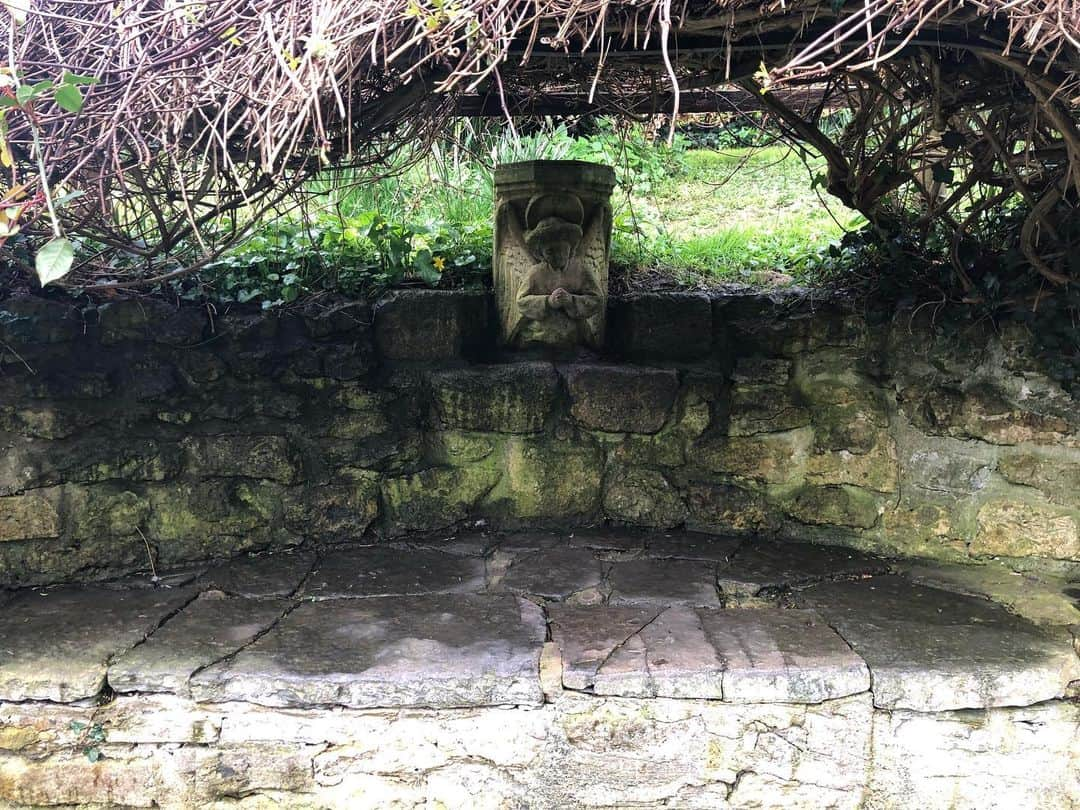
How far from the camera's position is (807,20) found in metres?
1.56

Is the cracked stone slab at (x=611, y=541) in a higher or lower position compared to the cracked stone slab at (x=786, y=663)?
higher

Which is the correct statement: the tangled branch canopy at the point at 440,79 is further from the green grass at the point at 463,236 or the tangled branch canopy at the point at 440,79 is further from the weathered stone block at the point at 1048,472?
the weathered stone block at the point at 1048,472

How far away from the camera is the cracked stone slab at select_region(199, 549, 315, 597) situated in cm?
238

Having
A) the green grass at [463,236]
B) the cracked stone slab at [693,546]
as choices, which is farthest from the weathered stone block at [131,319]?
the cracked stone slab at [693,546]

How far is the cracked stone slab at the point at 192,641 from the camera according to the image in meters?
1.87

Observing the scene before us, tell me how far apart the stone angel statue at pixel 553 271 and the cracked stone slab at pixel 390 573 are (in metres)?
0.77

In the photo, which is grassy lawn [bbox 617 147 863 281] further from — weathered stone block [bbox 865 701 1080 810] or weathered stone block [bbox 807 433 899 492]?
weathered stone block [bbox 865 701 1080 810]

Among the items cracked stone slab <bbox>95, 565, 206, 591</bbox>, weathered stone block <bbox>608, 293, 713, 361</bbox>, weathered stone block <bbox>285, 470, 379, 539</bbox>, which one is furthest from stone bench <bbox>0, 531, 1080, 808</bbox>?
weathered stone block <bbox>608, 293, 713, 361</bbox>

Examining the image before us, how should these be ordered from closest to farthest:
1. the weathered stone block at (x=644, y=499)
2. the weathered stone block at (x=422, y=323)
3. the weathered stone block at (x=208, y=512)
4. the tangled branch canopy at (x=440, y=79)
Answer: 1. the tangled branch canopy at (x=440, y=79)
2. the weathered stone block at (x=208, y=512)
3. the weathered stone block at (x=422, y=323)
4. the weathered stone block at (x=644, y=499)

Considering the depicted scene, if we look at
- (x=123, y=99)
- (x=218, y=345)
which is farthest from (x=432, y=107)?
(x=218, y=345)

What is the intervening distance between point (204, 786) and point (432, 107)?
173cm

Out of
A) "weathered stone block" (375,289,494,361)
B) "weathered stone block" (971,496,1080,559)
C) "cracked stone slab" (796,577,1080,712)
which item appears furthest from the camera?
"weathered stone block" (375,289,494,361)

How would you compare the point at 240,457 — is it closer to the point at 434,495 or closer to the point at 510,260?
the point at 434,495

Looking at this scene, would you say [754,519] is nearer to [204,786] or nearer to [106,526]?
[204,786]
